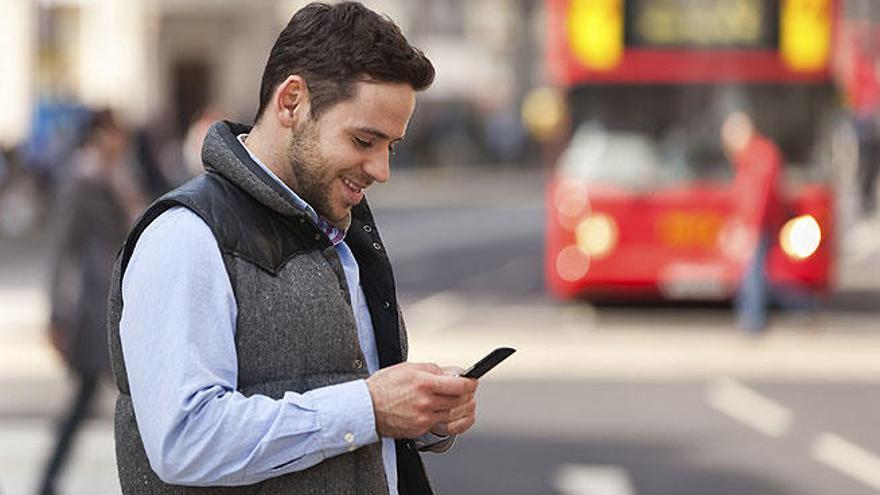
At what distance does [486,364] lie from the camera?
9.19ft

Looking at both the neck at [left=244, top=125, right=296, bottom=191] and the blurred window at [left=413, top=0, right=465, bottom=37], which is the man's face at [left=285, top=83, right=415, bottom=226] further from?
the blurred window at [left=413, top=0, right=465, bottom=37]

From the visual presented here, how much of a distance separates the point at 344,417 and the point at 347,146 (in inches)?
15.5

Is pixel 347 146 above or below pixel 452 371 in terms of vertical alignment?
above

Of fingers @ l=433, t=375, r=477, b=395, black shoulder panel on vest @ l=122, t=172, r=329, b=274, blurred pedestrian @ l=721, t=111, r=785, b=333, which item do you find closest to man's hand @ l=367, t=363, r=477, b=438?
fingers @ l=433, t=375, r=477, b=395

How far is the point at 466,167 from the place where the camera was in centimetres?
6200

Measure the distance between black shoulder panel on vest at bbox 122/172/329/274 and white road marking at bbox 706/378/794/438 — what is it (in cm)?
748

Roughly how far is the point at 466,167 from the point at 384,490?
59278 mm

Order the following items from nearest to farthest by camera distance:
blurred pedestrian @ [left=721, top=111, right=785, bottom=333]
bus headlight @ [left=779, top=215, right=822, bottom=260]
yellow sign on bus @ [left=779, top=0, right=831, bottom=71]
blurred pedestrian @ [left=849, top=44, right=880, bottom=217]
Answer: blurred pedestrian @ [left=721, top=111, right=785, bottom=333]
bus headlight @ [left=779, top=215, right=822, bottom=260]
yellow sign on bus @ [left=779, top=0, right=831, bottom=71]
blurred pedestrian @ [left=849, top=44, right=880, bottom=217]

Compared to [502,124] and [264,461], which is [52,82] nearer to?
[502,124]

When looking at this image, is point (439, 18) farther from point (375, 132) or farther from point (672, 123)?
point (375, 132)

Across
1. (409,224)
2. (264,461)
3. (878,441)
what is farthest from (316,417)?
(409,224)

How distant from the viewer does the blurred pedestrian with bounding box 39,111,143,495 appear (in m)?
7.46

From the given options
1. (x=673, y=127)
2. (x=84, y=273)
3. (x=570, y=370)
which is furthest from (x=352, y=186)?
(x=673, y=127)

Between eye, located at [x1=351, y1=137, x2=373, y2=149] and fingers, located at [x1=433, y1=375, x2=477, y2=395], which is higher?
eye, located at [x1=351, y1=137, x2=373, y2=149]
